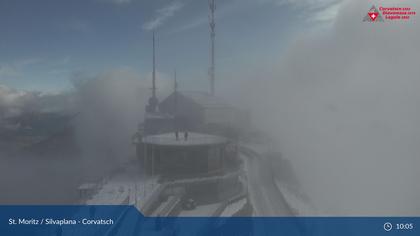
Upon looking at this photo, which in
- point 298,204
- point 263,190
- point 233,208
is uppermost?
point 233,208

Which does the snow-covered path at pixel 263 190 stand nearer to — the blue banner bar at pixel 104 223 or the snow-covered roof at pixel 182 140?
the snow-covered roof at pixel 182 140

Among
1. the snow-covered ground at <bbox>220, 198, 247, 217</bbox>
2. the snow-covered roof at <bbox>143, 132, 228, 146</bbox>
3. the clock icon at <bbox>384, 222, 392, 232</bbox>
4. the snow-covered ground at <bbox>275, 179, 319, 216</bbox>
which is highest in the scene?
the snow-covered roof at <bbox>143, 132, 228, 146</bbox>

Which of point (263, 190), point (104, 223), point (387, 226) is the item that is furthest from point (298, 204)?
point (104, 223)

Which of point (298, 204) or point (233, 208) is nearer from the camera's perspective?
point (233, 208)

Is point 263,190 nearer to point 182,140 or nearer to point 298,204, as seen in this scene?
point 298,204

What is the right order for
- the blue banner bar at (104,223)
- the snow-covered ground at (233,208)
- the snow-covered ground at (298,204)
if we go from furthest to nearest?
1. the snow-covered ground at (298,204)
2. the snow-covered ground at (233,208)
3. the blue banner bar at (104,223)

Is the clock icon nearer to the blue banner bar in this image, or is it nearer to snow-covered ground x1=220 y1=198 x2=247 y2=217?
the blue banner bar

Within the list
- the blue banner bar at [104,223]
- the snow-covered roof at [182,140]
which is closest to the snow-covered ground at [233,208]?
the snow-covered roof at [182,140]

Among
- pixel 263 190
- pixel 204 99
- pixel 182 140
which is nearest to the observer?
pixel 182 140

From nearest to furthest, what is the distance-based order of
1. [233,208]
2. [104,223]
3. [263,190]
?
1. [104,223]
2. [233,208]
3. [263,190]

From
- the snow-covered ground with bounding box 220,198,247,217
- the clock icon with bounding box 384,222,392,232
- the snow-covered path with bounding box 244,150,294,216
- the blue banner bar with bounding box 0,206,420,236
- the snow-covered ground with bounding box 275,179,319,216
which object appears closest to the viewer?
the blue banner bar with bounding box 0,206,420,236

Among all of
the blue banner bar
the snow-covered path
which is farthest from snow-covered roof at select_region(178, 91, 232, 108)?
the blue banner bar
